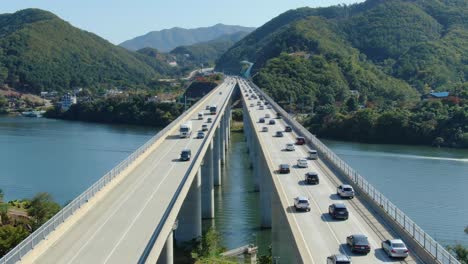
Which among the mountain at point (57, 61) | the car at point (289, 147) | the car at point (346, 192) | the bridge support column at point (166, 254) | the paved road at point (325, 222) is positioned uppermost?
the mountain at point (57, 61)

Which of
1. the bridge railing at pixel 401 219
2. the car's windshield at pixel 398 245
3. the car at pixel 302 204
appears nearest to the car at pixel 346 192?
the bridge railing at pixel 401 219

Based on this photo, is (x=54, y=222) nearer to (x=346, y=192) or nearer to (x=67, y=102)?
(x=346, y=192)

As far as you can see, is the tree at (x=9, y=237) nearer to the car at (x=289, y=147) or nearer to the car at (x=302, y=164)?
the car at (x=302, y=164)

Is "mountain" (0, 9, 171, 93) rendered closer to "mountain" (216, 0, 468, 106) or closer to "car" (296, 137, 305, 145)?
"mountain" (216, 0, 468, 106)

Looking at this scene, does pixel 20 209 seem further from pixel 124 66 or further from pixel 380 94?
pixel 124 66

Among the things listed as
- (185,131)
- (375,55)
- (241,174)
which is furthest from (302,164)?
(375,55)

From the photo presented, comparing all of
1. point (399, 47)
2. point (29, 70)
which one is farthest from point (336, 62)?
point (29, 70)

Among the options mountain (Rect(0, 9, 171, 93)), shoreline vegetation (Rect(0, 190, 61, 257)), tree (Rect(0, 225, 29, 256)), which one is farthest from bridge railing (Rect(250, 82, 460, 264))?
A: mountain (Rect(0, 9, 171, 93))
